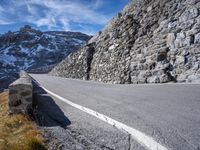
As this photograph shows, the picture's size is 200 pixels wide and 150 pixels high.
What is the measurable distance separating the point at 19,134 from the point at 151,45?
510 inches

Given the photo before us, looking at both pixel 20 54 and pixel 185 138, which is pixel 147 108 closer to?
pixel 185 138

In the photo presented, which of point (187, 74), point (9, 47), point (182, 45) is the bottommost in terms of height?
point (187, 74)

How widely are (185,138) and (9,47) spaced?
205m

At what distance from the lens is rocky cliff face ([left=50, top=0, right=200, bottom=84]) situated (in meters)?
13.6

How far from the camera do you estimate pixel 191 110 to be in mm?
6648

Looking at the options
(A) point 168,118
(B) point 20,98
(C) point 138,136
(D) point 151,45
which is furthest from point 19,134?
(D) point 151,45

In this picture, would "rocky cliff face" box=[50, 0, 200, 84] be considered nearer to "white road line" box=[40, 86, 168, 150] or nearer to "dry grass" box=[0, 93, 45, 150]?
"white road line" box=[40, 86, 168, 150]

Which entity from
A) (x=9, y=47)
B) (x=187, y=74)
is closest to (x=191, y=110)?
(x=187, y=74)

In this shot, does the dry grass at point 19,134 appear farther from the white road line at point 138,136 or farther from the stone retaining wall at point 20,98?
the white road line at point 138,136

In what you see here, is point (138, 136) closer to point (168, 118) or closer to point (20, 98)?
point (168, 118)

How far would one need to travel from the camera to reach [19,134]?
571cm

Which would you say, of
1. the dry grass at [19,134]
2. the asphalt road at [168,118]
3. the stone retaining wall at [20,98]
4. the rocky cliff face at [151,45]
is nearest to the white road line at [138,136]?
the asphalt road at [168,118]

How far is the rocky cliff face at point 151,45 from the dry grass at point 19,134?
8.30 meters

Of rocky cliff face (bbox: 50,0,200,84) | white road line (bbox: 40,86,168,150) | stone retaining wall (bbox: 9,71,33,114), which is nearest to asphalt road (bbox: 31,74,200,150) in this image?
white road line (bbox: 40,86,168,150)
